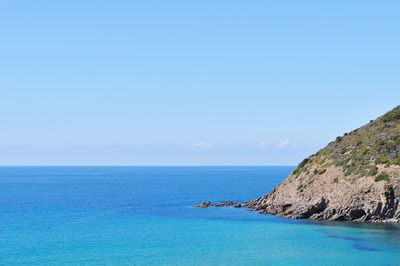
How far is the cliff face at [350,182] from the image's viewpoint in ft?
292

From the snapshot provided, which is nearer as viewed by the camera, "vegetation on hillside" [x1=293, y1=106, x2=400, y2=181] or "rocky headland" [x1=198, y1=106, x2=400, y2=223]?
"rocky headland" [x1=198, y1=106, x2=400, y2=223]

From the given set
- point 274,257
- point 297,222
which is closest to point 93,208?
point 297,222

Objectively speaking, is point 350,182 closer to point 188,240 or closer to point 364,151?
point 364,151

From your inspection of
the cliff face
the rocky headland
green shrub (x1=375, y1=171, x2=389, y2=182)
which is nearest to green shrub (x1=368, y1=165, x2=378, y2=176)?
the rocky headland

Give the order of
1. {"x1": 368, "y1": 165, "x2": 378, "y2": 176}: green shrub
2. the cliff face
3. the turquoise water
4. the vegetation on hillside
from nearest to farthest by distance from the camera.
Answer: the turquoise water, the cliff face, {"x1": 368, "y1": 165, "x2": 378, "y2": 176}: green shrub, the vegetation on hillside

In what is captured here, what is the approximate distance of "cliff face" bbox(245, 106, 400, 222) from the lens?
89.1 m

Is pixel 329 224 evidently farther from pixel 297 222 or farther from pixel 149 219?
pixel 149 219

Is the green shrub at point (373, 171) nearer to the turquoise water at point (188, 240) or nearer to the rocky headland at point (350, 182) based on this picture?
the rocky headland at point (350, 182)

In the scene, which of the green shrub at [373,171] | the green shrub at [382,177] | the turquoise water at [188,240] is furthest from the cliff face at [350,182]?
the turquoise water at [188,240]

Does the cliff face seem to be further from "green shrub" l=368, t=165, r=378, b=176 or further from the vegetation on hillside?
"green shrub" l=368, t=165, r=378, b=176

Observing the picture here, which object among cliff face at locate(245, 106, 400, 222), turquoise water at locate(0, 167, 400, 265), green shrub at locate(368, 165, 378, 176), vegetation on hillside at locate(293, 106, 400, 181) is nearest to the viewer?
turquoise water at locate(0, 167, 400, 265)

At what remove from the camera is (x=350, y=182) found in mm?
95750

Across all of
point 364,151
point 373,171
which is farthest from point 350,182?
point 364,151

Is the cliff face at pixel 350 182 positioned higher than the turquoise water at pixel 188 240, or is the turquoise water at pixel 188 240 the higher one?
the cliff face at pixel 350 182
